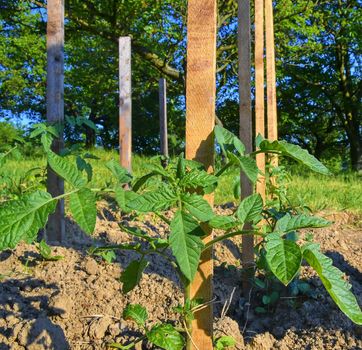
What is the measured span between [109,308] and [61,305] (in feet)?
0.67

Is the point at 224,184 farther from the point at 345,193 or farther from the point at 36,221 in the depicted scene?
the point at 36,221

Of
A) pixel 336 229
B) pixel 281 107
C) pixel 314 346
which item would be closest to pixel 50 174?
pixel 314 346

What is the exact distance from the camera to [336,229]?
365 cm

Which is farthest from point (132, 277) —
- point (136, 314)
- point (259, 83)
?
point (259, 83)

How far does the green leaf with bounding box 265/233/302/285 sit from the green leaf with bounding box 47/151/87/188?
1.56ft

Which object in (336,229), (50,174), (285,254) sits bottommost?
(336,229)

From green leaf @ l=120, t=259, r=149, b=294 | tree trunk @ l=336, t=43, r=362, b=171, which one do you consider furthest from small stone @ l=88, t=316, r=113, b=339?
→ tree trunk @ l=336, t=43, r=362, b=171

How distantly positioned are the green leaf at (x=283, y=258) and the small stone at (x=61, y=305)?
1193 mm

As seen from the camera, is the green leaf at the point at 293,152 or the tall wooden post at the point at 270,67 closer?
the green leaf at the point at 293,152

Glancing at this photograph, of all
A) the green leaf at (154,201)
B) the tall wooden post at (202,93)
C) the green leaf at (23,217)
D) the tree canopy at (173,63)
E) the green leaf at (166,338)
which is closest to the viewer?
the green leaf at (23,217)

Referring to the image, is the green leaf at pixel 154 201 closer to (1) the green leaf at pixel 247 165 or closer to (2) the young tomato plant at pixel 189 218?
(2) the young tomato plant at pixel 189 218

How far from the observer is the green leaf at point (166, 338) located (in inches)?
51.2

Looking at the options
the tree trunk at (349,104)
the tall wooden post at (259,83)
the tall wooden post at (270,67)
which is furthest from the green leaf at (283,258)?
the tree trunk at (349,104)

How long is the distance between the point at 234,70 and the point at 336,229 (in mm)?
9384
